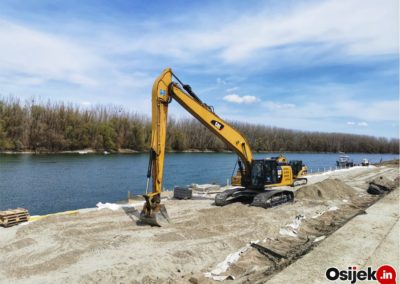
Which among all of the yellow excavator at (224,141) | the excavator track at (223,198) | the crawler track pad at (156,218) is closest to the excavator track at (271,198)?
the yellow excavator at (224,141)

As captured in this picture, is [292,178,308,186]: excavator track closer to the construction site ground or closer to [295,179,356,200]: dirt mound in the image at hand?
[295,179,356,200]: dirt mound

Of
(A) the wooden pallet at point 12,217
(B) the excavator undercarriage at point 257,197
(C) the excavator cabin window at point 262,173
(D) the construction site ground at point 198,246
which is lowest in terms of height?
(D) the construction site ground at point 198,246

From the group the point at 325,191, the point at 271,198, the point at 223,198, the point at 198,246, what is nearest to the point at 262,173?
the point at 271,198

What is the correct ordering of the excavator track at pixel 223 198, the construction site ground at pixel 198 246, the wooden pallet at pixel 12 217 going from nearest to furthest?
the construction site ground at pixel 198 246
the wooden pallet at pixel 12 217
the excavator track at pixel 223 198

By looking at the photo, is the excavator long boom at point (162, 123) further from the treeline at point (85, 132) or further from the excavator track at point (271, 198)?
the treeline at point (85, 132)

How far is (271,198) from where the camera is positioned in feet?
49.8

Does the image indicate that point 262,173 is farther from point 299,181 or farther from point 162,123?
point 299,181

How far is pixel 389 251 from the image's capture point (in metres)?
9.51

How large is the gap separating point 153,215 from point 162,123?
3.13m

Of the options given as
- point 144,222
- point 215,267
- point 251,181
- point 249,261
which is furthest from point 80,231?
point 251,181

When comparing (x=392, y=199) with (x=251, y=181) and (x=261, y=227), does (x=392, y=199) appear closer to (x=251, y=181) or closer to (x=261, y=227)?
(x=251, y=181)

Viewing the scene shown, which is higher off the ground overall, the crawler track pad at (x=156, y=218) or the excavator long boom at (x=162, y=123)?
the excavator long boom at (x=162, y=123)

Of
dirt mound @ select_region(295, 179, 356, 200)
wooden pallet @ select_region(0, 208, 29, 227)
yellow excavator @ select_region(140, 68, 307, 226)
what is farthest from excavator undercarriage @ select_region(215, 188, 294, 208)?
wooden pallet @ select_region(0, 208, 29, 227)

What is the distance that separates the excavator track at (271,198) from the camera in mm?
14531
